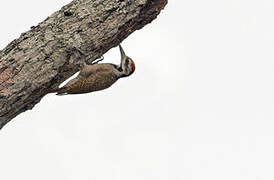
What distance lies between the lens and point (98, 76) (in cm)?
616

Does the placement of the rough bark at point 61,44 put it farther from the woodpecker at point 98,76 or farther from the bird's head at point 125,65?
the bird's head at point 125,65

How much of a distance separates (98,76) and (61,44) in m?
1.56

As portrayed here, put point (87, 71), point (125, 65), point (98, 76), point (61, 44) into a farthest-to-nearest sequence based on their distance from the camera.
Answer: point (125, 65), point (98, 76), point (87, 71), point (61, 44)

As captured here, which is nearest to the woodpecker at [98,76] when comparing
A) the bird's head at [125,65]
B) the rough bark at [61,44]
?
the bird's head at [125,65]

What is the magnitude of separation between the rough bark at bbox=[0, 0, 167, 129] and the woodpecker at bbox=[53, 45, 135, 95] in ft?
1.53

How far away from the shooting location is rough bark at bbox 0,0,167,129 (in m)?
4.44

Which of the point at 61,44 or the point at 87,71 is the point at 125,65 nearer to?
the point at 87,71

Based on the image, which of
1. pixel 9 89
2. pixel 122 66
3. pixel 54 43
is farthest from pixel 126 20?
pixel 122 66

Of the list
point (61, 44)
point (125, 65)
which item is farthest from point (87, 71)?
point (125, 65)

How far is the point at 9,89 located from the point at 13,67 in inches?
9.6

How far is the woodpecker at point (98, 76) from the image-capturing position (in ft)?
18.7

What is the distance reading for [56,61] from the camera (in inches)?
181

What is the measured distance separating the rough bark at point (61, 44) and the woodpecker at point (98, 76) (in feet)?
1.53

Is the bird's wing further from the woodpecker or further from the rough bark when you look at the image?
the rough bark
